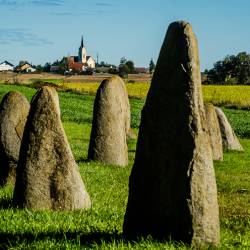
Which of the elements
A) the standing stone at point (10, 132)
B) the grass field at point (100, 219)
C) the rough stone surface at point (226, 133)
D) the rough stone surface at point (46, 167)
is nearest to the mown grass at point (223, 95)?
the rough stone surface at point (226, 133)

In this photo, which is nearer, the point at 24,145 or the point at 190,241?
the point at 190,241

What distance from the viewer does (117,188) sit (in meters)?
15.9

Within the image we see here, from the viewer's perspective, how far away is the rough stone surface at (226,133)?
29.0 metres

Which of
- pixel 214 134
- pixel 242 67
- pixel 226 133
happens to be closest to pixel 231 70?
pixel 242 67

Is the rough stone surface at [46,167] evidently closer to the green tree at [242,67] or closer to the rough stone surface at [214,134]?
the rough stone surface at [214,134]

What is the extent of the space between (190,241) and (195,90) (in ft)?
6.19

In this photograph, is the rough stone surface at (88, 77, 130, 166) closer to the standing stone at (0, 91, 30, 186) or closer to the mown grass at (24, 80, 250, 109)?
the standing stone at (0, 91, 30, 186)

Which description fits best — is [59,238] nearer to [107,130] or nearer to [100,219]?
[100,219]

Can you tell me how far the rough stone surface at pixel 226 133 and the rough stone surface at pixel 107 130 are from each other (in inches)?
353

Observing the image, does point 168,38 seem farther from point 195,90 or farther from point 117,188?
point 117,188

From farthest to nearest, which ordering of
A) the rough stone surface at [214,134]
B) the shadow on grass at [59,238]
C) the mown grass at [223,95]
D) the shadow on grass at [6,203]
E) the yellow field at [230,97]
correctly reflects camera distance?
the mown grass at [223,95]
the yellow field at [230,97]
the rough stone surface at [214,134]
the shadow on grass at [6,203]
the shadow on grass at [59,238]

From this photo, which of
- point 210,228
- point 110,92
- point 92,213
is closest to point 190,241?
point 210,228

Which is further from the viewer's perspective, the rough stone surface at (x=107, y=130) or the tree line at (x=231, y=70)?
the tree line at (x=231, y=70)

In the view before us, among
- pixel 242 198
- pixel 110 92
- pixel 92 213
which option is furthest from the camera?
pixel 110 92
